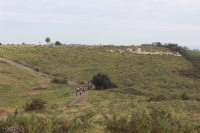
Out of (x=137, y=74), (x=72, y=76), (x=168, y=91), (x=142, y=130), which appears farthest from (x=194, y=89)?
(x=142, y=130)

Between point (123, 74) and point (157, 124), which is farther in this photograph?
point (123, 74)

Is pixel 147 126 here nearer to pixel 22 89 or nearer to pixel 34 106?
pixel 34 106

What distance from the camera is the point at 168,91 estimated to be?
39.5m

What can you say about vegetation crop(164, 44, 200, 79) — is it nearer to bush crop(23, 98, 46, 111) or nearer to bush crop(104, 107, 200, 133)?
bush crop(23, 98, 46, 111)

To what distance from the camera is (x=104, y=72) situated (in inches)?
2110

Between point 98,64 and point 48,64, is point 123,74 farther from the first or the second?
point 48,64

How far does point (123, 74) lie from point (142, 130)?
1767 inches

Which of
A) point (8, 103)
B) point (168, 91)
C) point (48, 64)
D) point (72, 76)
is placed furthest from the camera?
point (48, 64)

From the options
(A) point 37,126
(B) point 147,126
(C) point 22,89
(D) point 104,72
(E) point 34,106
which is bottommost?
(C) point 22,89

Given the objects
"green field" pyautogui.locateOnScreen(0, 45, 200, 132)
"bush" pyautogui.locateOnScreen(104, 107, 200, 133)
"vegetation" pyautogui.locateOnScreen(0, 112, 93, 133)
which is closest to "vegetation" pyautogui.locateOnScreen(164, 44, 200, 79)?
"green field" pyautogui.locateOnScreen(0, 45, 200, 132)

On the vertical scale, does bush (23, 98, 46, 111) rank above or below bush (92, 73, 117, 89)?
above

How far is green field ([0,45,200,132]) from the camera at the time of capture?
28.4 metres

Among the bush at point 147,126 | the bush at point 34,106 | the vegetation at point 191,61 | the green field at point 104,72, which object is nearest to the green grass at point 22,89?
the green field at point 104,72

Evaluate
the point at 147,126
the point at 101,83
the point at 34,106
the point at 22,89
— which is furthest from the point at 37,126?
the point at 101,83
